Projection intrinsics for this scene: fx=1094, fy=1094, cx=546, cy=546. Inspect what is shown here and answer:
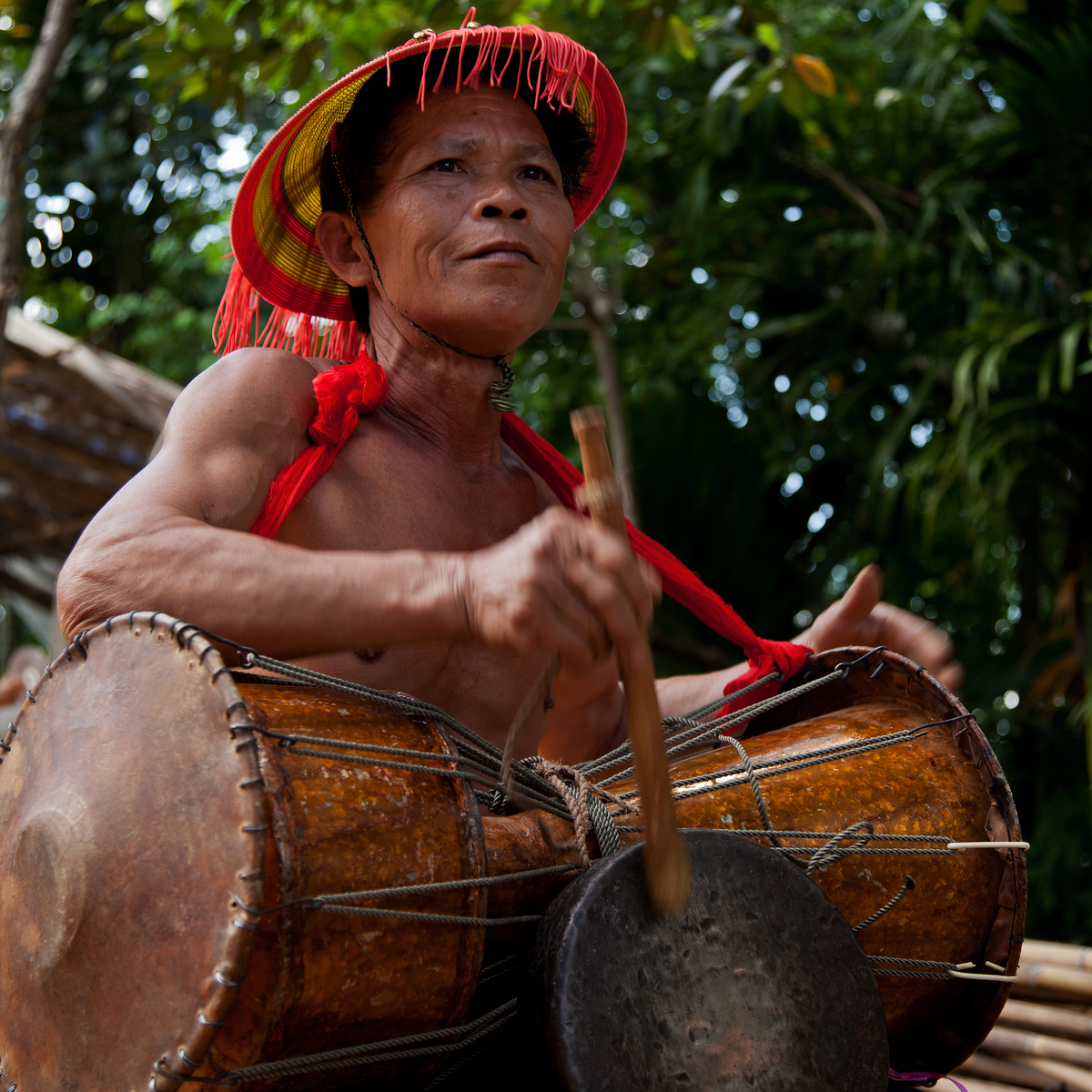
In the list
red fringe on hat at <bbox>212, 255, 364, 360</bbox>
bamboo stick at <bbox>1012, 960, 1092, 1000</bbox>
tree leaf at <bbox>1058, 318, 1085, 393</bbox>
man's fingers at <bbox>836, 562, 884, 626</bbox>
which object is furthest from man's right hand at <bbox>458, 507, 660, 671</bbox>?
tree leaf at <bbox>1058, 318, 1085, 393</bbox>

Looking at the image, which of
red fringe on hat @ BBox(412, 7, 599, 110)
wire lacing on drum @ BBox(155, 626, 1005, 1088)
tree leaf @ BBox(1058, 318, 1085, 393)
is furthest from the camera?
tree leaf @ BBox(1058, 318, 1085, 393)

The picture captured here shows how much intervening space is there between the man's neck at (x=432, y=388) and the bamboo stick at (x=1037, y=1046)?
6.22 feet

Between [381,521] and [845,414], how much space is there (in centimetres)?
394

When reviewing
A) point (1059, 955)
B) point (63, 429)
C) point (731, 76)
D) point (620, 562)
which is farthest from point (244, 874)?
point (63, 429)

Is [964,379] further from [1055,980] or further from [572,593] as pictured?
[572,593]

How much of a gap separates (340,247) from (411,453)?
0.40m

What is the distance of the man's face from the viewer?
160 cm

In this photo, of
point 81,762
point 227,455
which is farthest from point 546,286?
point 81,762

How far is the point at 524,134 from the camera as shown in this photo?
171 cm

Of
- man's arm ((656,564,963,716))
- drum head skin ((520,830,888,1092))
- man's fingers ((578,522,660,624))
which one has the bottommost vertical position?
drum head skin ((520,830,888,1092))

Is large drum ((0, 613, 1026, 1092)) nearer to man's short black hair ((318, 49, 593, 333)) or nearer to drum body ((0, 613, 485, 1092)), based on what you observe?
drum body ((0, 613, 485, 1092))

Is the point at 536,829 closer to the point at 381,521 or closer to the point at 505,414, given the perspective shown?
the point at 381,521

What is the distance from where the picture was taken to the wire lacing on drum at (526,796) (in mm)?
1066

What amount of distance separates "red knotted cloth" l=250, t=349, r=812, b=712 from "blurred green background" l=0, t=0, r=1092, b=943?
66.4 inches
